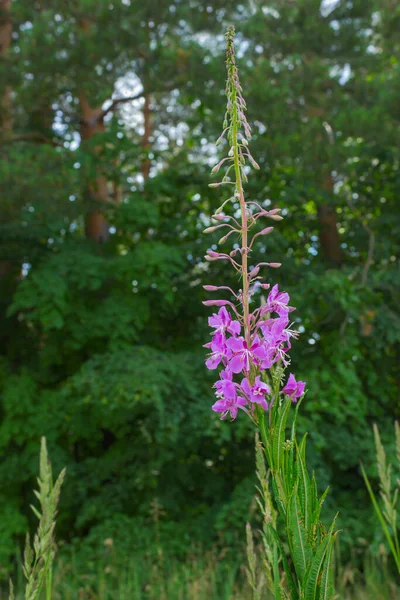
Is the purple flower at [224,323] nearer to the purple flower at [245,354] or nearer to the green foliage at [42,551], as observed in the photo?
the purple flower at [245,354]

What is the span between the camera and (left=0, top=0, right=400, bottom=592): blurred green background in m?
5.71

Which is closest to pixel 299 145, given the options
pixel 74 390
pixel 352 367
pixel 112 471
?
pixel 352 367

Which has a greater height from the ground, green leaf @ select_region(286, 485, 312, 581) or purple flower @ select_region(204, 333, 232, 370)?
purple flower @ select_region(204, 333, 232, 370)

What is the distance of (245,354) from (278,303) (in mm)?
156

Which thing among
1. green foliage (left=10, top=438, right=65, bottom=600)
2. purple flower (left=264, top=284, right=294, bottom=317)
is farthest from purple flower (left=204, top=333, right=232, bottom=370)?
green foliage (left=10, top=438, right=65, bottom=600)

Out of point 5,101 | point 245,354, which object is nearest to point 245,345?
point 245,354

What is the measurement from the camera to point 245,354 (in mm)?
1064

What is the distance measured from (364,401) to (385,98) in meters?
2.88

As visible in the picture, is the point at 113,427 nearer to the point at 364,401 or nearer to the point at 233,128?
the point at 364,401

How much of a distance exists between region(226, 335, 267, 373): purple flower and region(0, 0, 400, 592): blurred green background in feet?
13.8

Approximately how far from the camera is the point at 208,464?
6898 millimetres

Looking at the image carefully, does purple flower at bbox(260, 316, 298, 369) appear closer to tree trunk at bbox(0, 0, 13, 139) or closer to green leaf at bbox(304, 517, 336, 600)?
green leaf at bbox(304, 517, 336, 600)

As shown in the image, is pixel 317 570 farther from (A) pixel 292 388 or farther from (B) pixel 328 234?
(B) pixel 328 234

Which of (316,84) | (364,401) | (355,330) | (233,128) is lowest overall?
(233,128)
